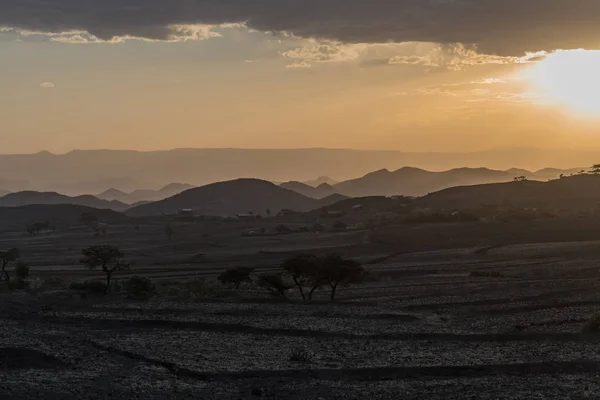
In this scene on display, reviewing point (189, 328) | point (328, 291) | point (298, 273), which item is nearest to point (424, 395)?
point (189, 328)

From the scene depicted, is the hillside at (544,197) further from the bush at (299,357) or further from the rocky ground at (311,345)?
the bush at (299,357)

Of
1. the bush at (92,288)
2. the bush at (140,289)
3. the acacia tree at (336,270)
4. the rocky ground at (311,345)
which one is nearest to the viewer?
the rocky ground at (311,345)

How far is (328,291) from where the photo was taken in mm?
66438

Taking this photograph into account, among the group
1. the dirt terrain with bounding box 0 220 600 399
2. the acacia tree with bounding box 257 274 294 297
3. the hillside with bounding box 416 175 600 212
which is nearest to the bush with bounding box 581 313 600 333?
the dirt terrain with bounding box 0 220 600 399

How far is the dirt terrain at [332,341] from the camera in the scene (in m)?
25.7

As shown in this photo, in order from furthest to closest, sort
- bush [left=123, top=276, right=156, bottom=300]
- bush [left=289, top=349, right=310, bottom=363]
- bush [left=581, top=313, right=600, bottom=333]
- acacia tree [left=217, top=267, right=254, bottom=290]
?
1. acacia tree [left=217, top=267, right=254, bottom=290]
2. bush [left=123, top=276, right=156, bottom=300]
3. bush [left=581, top=313, right=600, bottom=333]
4. bush [left=289, top=349, right=310, bottom=363]

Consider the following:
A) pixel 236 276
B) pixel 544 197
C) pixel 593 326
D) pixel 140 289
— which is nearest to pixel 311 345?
pixel 593 326

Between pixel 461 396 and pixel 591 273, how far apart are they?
45.7 metres

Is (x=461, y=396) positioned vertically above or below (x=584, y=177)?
below

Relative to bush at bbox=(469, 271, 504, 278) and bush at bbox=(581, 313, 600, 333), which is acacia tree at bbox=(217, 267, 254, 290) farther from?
bush at bbox=(581, 313, 600, 333)

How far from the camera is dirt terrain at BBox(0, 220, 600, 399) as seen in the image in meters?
25.7

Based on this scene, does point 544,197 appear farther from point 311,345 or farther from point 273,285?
point 311,345

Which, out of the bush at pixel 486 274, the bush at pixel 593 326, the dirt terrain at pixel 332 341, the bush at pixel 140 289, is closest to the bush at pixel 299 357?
the dirt terrain at pixel 332 341

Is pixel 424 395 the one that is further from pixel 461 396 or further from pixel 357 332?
pixel 357 332
